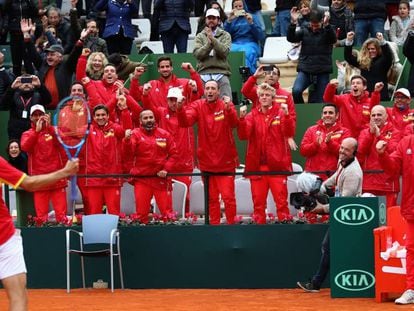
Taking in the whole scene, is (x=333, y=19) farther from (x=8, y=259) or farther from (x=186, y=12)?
(x=8, y=259)

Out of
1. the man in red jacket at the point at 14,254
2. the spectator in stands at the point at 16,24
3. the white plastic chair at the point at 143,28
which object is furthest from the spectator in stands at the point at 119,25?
the man in red jacket at the point at 14,254

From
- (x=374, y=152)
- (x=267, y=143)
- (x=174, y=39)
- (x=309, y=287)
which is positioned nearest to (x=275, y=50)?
(x=174, y=39)

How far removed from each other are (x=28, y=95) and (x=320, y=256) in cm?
531

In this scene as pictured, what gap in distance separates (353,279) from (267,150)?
2351 mm

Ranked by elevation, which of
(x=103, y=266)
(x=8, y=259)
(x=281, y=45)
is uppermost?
(x=281, y=45)

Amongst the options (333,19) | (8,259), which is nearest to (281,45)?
(333,19)

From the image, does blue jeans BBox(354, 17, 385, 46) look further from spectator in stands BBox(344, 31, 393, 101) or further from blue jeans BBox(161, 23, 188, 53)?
blue jeans BBox(161, 23, 188, 53)

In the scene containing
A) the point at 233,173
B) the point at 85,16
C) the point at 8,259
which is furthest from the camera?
the point at 85,16

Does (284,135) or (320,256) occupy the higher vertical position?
(284,135)

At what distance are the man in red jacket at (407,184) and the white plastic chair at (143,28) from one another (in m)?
10.7

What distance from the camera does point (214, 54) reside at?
785 inches

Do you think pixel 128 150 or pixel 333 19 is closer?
pixel 128 150

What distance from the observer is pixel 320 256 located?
17.0m

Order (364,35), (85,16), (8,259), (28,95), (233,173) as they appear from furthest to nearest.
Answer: (85,16)
(364,35)
(28,95)
(233,173)
(8,259)
